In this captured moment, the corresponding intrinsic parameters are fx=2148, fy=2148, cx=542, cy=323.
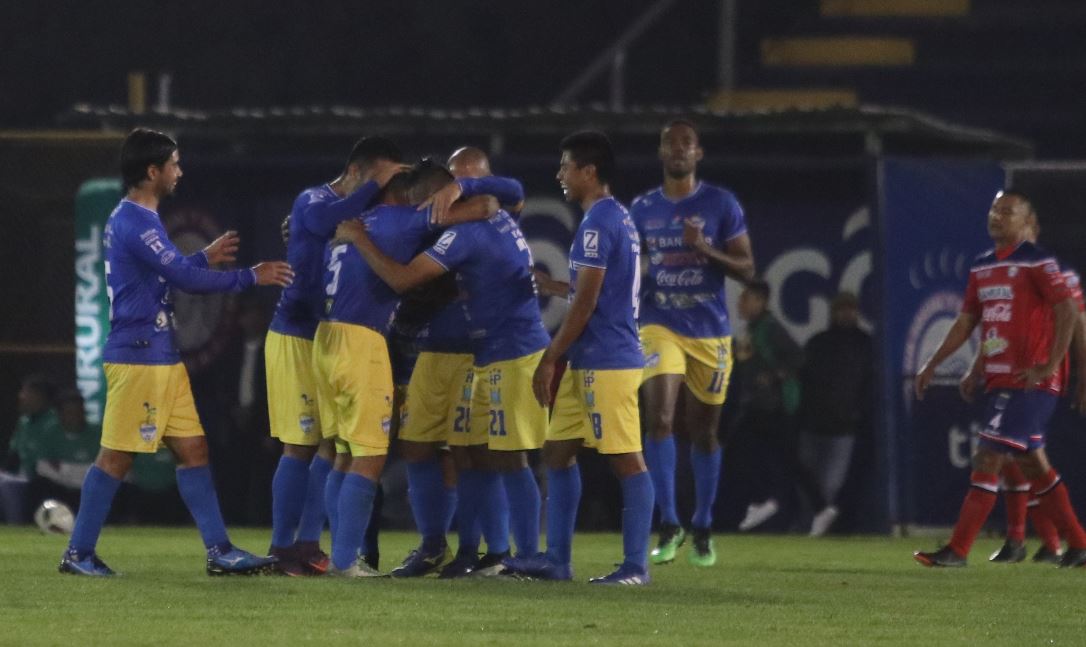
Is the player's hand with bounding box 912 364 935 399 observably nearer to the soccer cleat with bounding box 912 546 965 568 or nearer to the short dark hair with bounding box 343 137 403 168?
the soccer cleat with bounding box 912 546 965 568

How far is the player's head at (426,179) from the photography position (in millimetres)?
9859

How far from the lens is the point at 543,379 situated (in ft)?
30.8

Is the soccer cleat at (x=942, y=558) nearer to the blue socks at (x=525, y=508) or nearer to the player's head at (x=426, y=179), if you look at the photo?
the blue socks at (x=525, y=508)

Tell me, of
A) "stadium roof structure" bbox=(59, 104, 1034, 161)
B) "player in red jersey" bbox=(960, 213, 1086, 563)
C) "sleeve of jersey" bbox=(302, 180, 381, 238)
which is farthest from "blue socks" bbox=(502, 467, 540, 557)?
"stadium roof structure" bbox=(59, 104, 1034, 161)

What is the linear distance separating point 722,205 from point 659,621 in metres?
4.10

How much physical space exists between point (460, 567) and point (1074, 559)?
143 inches

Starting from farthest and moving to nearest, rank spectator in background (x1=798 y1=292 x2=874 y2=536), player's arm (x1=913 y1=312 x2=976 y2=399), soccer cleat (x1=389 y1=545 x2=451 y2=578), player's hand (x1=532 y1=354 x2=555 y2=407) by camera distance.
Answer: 1. spectator in background (x1=798 y1=292 x2=874 y2=536)
2. player's arm (x1=913 y1=312 x2=976 y2=399)
3. soccer cleat (x1=389 y1=545 x2=451 y2=578)
4. player's hand (x1=532 y1=354 x2=555 y2=407)

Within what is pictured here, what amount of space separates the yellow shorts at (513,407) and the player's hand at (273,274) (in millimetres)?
1008

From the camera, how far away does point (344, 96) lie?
20000 mm

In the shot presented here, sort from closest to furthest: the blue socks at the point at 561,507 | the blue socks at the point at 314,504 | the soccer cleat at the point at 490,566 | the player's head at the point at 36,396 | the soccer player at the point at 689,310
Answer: the blue socks at the point at 561,507 → the soccer cleat at the point at 490,566 → the blue socks at the point at 314,504 → the soccer player at the point at 689,310 → the player's head at the point at 36,396

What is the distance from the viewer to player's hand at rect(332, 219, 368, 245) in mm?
9688

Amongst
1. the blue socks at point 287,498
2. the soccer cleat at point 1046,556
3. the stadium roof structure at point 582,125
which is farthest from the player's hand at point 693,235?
the stadium roof structure at point 582,125

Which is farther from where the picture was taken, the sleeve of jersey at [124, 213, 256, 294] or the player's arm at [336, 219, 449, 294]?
the sleeve of jersey at [124, 213, 256, 294]

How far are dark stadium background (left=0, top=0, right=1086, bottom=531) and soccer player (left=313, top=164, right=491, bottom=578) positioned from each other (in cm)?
520
